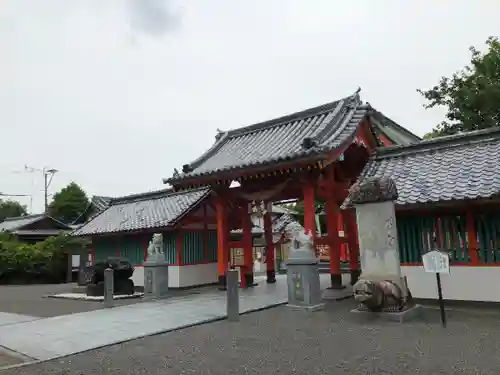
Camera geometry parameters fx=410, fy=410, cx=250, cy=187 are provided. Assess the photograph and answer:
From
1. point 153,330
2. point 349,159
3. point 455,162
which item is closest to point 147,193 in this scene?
point 349,159

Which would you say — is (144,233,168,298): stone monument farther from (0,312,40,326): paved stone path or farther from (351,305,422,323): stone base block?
(351,305,422,323): stone base block

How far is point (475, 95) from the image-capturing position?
2022cm

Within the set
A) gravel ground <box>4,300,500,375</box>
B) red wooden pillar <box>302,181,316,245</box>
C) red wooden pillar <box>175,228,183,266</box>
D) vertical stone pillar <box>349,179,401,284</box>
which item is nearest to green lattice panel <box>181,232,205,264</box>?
red wooden pillar <box>175,228,183,266</box>

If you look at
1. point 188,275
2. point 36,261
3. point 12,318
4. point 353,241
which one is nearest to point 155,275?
point 188,275

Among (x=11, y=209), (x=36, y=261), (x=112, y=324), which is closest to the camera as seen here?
(x=112, y=324)

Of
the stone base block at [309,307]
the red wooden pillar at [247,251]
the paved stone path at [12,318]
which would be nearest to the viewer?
the stone base block at [309,307]

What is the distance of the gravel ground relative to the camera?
536 centimetres

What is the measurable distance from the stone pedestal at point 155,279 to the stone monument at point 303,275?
5.17 meters

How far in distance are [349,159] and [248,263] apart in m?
5.28

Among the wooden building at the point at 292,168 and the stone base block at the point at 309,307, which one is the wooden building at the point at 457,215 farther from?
the wooden building at the point at 292,168

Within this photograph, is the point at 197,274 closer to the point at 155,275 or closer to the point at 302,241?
the point at 155,275

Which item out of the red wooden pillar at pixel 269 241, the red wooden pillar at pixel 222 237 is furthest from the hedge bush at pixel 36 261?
the red wooden pillar at pixel 222 237

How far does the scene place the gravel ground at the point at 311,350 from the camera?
5363 mm

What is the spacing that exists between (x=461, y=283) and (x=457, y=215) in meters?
1.55
